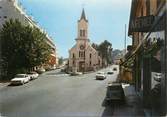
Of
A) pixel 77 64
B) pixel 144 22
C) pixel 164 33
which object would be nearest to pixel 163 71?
pixel 164 33

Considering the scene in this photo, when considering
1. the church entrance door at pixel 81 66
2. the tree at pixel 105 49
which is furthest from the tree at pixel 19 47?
the tree at pixel 105 49

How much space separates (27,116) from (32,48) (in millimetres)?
33915

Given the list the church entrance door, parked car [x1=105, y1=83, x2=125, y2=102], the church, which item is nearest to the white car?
the church

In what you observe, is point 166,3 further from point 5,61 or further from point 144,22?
point 5,61

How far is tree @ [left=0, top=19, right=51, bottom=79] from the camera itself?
4903 centimetres

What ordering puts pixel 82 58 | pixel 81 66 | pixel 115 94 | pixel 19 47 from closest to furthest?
pixel 115 94 < pixel 19 47 < pixel 81 66 < pixel 82 58

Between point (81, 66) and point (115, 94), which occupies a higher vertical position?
point (81, 66)

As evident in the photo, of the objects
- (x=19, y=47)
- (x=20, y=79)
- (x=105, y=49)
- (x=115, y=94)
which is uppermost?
(x=105, y=49)

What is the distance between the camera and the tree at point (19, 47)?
49031 mm

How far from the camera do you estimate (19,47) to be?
4934 cm

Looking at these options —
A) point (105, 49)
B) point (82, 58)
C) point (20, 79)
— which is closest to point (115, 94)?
point (20, 79)

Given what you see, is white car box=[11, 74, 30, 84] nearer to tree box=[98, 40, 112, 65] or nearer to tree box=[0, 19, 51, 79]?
tree box=[0, 19, 51, 79]

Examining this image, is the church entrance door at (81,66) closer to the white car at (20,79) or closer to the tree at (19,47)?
the tree at (19,47)

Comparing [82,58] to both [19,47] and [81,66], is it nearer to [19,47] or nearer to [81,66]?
[81,66]
